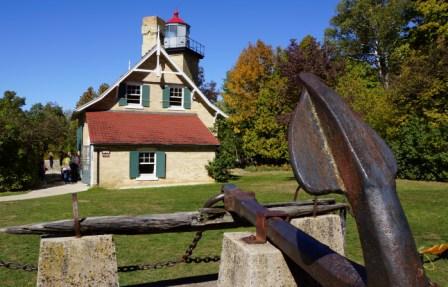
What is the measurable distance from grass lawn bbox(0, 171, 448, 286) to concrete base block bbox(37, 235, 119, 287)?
178 cm

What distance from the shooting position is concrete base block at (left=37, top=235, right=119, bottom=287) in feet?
11.5

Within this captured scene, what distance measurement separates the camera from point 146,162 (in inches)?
841

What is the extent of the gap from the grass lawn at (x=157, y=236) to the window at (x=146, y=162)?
15.5 ft

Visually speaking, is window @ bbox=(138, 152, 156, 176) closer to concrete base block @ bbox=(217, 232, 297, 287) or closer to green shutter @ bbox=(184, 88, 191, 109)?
green shutter @ bbox=(184, 88, 191, 109)

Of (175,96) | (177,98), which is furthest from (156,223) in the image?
(177,98)

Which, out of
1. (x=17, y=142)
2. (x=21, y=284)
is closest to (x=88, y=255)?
(x=21, y=284)

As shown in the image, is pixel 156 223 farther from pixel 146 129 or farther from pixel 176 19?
pixel 176 19

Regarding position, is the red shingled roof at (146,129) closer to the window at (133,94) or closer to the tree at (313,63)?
the window at (133,94)

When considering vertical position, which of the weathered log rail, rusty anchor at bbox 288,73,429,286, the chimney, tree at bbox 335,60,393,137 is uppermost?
the chimney

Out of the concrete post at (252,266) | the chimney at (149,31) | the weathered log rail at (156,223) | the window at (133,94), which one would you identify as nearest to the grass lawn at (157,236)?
the weathered log rail at (156,223)

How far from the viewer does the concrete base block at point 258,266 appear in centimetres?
312

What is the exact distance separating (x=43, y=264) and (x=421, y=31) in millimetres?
33781

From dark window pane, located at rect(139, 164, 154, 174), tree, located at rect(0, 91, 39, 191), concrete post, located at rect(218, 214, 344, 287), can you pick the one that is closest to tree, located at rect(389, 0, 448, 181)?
dark window pane, located at rect(139, 164, 154, 174)

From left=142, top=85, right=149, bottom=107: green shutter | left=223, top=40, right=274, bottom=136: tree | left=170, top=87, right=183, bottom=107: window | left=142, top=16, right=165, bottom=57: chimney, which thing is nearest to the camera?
left=142, top=85, right=149, bottom=107: green shutter
